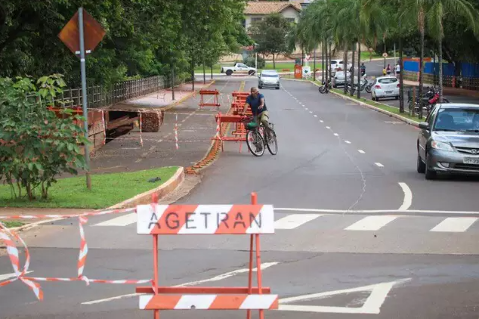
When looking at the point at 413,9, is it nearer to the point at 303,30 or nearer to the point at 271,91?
the point at 271,91

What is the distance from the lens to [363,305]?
8250 mm

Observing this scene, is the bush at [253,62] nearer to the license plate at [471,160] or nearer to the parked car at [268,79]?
the parked car at [268,79]

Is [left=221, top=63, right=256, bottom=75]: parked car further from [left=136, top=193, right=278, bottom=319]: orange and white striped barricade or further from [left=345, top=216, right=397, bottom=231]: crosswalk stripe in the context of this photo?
[left=136, top=193, right=278, bottom=319]: orange and white striped barricade

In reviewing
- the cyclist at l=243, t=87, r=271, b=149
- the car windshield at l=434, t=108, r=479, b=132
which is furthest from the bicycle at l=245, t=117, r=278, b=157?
the car windshield at l=434, t=108, r=479, b=132

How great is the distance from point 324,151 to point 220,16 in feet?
43.2

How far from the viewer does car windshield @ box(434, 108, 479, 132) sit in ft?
65.7

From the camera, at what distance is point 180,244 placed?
11578 mm

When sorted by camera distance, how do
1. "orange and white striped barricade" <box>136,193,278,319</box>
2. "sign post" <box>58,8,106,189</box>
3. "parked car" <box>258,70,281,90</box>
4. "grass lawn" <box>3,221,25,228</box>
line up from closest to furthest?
"orange and white striped barricade" <box>136,193,278,319</box> < "grass lawn" <box>3,221,25,228</box> < "sign post" <box>58,8,106,189</box> < "parked car" <box>258,70,281,90</box>

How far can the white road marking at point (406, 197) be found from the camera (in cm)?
1557

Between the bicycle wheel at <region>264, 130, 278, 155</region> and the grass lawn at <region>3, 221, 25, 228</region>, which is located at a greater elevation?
the grass lawn at <region>3, 221, 25, 228</region>

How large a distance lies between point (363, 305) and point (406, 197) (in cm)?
882

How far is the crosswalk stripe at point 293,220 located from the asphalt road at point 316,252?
15 millimetres

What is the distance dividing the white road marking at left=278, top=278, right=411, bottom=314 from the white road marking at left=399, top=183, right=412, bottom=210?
21.0ft

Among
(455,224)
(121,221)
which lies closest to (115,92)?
(121,221)
